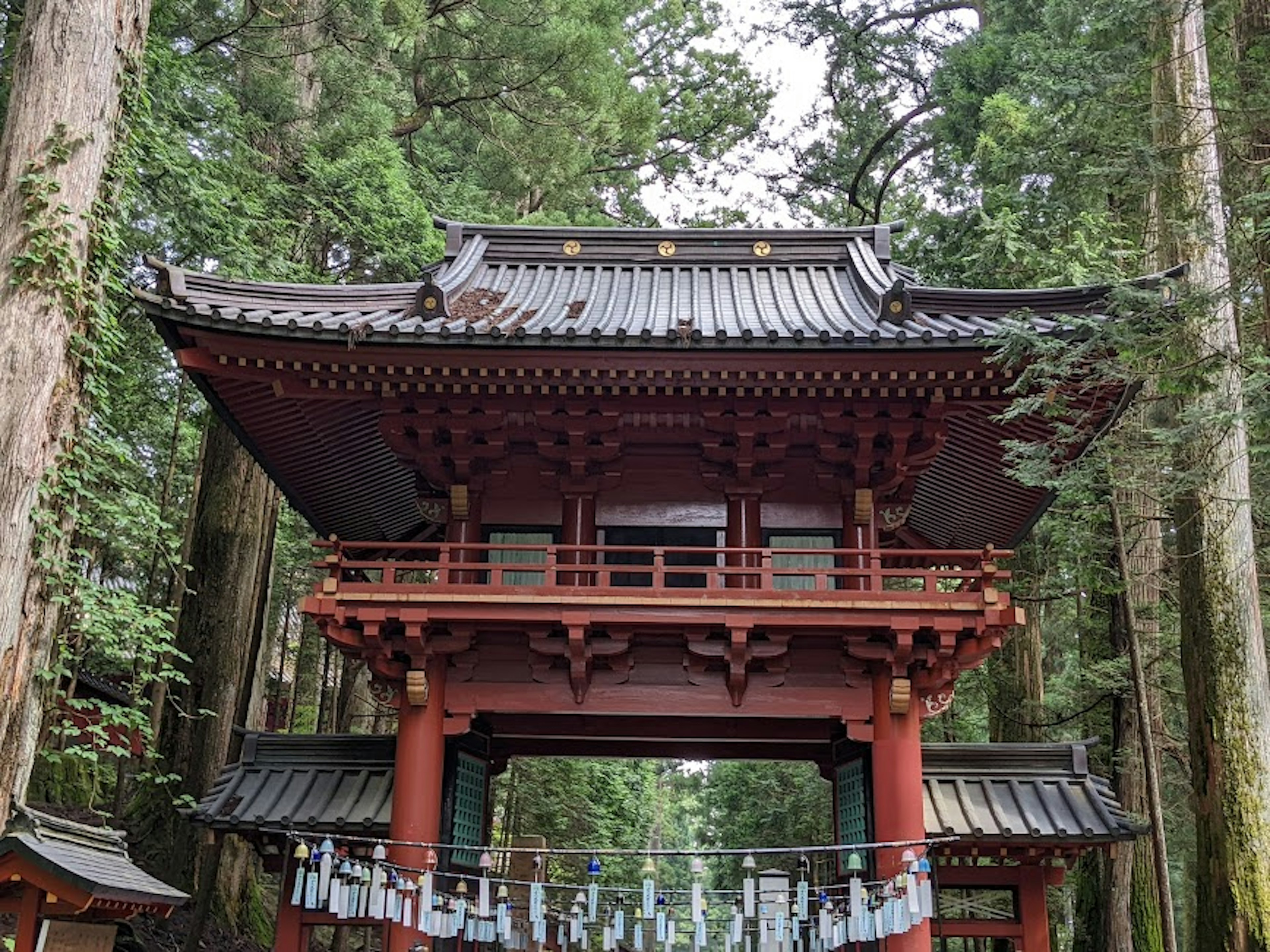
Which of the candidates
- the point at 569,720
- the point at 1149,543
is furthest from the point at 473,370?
the point at 1149,543

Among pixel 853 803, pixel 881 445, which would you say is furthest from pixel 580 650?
pixel 881 445

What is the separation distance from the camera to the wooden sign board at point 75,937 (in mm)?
6340

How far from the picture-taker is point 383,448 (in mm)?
11398

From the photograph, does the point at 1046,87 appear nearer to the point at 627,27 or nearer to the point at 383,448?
the point at 383,448

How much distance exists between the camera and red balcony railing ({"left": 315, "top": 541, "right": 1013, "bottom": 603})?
8992 millimetres

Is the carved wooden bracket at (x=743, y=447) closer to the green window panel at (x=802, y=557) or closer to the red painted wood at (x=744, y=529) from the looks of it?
the red painted wood at (x=744, y=529)

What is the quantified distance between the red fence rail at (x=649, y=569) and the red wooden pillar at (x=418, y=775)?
889 mm

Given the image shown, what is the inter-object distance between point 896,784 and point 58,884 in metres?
6.26

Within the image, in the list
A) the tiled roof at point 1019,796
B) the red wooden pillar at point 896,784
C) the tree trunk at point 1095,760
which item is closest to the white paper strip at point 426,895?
the red wooden pillar at point 896,784

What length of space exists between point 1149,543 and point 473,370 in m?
10.1

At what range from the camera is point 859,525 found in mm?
10109

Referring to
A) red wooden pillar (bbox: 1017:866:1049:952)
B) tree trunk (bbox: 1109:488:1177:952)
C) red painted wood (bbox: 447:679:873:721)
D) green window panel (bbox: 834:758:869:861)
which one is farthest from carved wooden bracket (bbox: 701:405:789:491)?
red wooden pillar (bbox: 1017:866:1049:952)

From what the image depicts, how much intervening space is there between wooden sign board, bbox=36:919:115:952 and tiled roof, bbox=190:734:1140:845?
3.05 meters

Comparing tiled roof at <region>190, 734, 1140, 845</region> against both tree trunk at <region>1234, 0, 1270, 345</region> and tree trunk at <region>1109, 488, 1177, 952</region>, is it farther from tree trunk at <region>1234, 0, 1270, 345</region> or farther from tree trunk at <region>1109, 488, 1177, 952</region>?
tree trunk at <region>1234, 0, 1270, 345</region>
